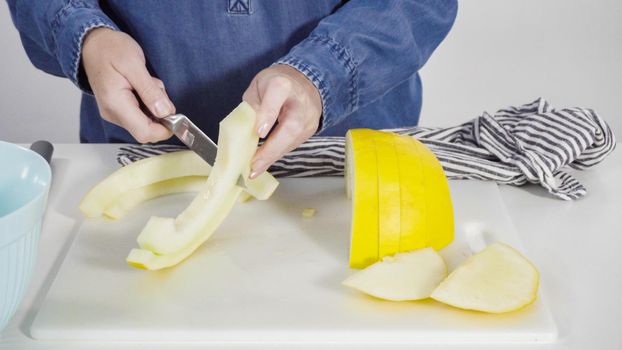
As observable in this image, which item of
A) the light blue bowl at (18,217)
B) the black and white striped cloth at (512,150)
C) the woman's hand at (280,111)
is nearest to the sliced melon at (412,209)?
the woman's hand at (280,111)

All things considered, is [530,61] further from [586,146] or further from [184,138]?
[184,138]

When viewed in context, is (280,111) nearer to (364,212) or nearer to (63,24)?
(364,212)

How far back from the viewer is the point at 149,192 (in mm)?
1254

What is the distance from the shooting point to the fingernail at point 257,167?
1.10m

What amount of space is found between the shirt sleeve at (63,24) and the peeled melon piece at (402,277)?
0.54 m

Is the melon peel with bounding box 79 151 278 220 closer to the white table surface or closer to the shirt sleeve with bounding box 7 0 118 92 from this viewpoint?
the white table surface

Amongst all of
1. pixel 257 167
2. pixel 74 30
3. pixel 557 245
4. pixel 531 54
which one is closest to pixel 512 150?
pixel 557 245

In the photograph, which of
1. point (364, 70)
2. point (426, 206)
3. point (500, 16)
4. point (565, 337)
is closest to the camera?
point (565, 337)

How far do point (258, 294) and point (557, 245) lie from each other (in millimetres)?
407

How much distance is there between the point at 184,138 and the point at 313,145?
0.88ft

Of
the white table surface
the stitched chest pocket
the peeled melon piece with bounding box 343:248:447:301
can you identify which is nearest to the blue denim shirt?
the stitched chest pocket

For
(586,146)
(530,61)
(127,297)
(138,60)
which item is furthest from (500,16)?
(127,297)

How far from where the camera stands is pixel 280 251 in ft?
3.68

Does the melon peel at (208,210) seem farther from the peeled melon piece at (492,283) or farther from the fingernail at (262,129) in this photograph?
the peeled melon piece at (492,283)
